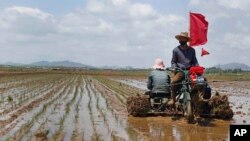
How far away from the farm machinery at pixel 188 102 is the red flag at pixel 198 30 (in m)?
0.80

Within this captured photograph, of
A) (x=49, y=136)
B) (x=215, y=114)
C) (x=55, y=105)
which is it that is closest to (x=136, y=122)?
(x=215, y=114)

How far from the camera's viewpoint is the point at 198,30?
10.1 metres

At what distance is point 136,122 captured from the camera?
32.5 ft

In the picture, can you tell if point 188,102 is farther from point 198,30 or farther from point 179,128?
point 198,30

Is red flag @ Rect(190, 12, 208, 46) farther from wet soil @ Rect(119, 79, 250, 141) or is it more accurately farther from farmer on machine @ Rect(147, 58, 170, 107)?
wet soil @ Rect(119, 79, 250, 141)

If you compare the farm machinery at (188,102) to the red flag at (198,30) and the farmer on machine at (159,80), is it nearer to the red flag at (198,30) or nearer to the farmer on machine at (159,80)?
the farmer on machine at (159,80)

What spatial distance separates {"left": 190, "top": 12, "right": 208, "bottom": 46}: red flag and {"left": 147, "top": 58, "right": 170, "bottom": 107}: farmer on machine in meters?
1.05

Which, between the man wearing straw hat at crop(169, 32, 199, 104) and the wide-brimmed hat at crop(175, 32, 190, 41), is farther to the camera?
the man wearing straw hat at crop(169, 32, 199, 104)

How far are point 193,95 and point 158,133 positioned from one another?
57.8 inches

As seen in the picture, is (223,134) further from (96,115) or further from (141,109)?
(96,115)

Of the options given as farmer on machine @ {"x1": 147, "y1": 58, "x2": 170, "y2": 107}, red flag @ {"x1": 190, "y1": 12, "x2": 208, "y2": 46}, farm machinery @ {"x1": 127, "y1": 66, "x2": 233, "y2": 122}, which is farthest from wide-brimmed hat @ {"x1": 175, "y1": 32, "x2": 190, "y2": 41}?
farmer on machine @ {"x1": 147, "y1": 58, "x2": 170, "y2": 107}

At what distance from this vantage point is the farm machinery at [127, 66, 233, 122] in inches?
363

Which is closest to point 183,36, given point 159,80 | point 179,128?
Result: point 159,80

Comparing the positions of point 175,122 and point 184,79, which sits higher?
point 184,79
